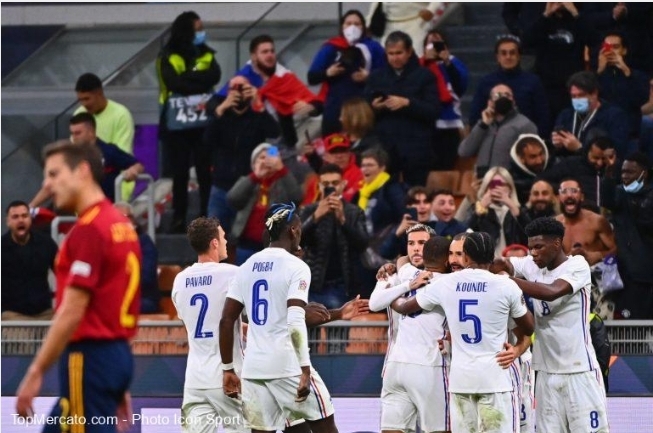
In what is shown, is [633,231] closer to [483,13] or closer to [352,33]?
[352,33]

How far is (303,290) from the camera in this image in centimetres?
1050

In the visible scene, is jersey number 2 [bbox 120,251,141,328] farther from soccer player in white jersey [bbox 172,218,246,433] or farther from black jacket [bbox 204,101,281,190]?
black jacket [bbox 204,101,281,190]

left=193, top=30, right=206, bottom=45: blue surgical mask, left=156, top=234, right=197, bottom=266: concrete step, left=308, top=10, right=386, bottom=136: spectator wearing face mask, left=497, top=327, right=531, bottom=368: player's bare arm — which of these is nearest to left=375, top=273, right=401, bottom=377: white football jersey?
left=497, top=327, right=531, bottom=368: player's bare arm

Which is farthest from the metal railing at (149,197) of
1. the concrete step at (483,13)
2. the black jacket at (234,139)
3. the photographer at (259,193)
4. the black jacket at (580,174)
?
the concrete step at (483,13)

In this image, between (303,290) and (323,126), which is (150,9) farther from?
(303,290)

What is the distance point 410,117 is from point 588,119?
1783 millimetres

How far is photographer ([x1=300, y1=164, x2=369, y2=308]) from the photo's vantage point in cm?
1398

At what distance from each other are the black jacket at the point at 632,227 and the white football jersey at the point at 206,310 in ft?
14.1

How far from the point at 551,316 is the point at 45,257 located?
5749mm

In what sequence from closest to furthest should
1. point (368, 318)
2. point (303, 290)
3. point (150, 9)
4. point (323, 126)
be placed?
point (303, 290) → point (368, 318) → point (323, 126) → point (150, 9)

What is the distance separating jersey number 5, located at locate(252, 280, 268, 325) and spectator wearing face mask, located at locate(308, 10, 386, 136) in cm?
604

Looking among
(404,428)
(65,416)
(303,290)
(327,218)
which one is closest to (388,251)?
(327,218)

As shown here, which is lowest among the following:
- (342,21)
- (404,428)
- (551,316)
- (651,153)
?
(404,428)

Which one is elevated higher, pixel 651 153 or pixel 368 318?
pixel 651 153
